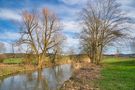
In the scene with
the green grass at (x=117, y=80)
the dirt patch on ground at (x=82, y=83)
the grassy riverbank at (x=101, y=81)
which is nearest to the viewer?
the green grass at (x=117, y=80)

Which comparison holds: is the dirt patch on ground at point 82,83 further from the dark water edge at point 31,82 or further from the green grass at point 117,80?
the dark water edge at point 31,82

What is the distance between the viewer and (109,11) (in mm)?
36438

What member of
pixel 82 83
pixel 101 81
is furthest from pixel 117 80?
pixel 82 83

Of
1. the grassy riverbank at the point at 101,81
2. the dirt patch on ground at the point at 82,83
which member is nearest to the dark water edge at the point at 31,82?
the dirt patch on ground at the point at 82,83

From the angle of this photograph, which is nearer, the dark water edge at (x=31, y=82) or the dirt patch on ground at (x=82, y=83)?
the dirt patch on ground at (x=82, y=83)

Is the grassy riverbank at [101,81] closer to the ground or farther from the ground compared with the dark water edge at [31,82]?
farther from the ground

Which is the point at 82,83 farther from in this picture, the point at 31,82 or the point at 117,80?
the point at 31,82

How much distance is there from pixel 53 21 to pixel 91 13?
8913mm

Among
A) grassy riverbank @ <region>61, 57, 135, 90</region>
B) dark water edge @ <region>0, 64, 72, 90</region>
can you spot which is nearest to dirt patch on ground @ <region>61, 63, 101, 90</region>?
grassy riverbank @ <region>61, 57, 135, 90</region>

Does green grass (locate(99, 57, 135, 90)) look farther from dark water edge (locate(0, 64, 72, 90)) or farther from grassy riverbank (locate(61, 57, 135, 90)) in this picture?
dark water edge (locate(0, 64, 72, 90))

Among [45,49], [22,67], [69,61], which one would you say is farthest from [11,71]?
[69,61]

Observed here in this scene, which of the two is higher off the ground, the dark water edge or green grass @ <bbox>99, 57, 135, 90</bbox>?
green grass @ <bbox>99, 57, 135, 90</bbox>

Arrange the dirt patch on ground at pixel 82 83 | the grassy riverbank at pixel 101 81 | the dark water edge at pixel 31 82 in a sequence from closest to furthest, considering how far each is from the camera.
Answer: the grassy riverbank at pixel 101 81, the dirt patch on ground at pixel 82 83, the dark water edge at pixel 31 82

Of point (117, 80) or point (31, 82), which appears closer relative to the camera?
point (117, 80)
